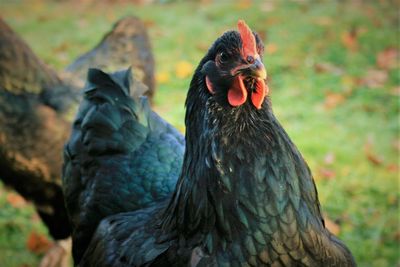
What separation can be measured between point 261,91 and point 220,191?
0.39 m

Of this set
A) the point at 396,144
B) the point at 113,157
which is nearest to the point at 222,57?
the point at 113,157

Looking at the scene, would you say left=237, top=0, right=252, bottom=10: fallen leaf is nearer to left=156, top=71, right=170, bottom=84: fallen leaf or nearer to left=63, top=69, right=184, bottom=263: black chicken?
left=156, top=71, right=170, bottom=84: fallen leaf

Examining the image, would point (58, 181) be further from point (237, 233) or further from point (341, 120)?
point (341, 120)

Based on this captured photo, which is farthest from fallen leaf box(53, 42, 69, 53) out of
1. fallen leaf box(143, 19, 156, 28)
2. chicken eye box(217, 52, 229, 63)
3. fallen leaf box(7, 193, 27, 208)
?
chicken eye box(217, 52, 229, 63)

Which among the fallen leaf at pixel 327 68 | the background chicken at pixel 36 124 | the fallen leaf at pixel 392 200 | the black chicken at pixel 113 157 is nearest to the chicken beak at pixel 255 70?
the black chicken at pixel 113 157

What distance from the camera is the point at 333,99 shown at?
640 cm

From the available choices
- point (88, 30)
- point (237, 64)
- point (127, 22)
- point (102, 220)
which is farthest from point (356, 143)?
point (88, 30)

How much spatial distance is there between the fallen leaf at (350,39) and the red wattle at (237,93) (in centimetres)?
590

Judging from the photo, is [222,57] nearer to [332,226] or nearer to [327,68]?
[332,226]

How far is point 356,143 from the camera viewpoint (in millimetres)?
5613

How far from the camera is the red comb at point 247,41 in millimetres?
1973

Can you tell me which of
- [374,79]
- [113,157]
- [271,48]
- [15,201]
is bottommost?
[15,201]

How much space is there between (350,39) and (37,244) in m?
5.15

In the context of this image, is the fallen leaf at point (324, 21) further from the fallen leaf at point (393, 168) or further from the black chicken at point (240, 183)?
the black chicken at point (240, 183)
